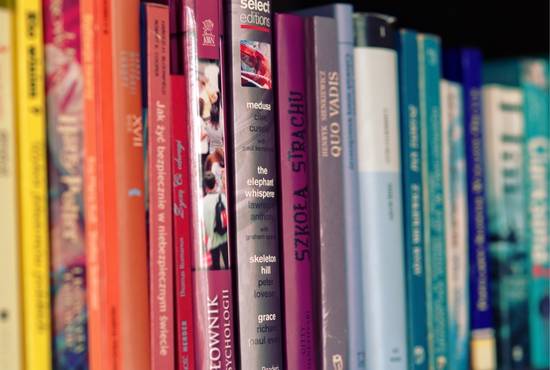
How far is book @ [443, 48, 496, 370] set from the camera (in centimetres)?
88

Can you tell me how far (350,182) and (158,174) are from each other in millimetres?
197

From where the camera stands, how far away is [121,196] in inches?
23.7

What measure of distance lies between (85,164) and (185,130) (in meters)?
0.09

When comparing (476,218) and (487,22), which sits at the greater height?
(487,22)


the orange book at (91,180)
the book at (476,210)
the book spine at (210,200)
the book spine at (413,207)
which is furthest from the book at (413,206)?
the orange book at (91,180)

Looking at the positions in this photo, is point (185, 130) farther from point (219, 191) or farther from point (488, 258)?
point (488, 258)

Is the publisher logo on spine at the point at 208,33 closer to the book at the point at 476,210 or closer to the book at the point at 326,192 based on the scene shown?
the book at the point at 326,192

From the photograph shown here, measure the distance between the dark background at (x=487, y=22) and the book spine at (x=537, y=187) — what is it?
0.13m

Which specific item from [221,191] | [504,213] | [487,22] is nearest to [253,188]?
[221,191]

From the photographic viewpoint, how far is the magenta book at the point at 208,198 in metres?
0.63

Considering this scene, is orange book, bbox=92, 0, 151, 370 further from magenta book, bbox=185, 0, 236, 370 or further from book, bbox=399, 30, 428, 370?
book, bbox=399, 30, 428, 370

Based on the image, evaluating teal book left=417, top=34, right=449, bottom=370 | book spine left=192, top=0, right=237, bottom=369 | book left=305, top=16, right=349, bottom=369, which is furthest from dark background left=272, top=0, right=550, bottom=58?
book spine left=192, top=0, right=237, bottom=369

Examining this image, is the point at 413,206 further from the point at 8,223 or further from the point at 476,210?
the point at 8,223

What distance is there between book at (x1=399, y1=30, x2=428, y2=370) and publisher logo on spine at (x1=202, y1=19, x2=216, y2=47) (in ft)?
0.78
